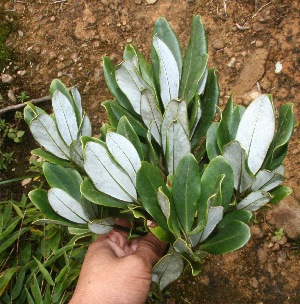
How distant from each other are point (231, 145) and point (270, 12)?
1337 mm

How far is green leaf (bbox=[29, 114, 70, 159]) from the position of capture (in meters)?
0.96

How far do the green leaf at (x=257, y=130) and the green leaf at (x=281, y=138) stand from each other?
31mm

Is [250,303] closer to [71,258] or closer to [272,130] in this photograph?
[71,258]

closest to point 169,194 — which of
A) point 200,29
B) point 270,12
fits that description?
point 200,29

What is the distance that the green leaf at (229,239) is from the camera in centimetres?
82

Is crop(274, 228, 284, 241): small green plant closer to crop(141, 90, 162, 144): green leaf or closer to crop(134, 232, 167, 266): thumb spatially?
crop(134, 232, 167, 266): thumb

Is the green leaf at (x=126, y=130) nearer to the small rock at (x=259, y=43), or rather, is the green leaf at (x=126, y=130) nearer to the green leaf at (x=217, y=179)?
the green leaf at (x=217, y=179)

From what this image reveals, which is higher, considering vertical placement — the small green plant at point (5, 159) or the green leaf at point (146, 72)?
the green leaf at point (146, 72)

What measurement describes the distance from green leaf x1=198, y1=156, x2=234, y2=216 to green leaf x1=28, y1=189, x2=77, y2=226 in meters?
0.34

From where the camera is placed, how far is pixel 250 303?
5.64 feet

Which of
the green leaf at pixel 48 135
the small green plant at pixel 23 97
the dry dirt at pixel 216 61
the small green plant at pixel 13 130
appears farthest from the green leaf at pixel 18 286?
the green leaf at pixel 48 135

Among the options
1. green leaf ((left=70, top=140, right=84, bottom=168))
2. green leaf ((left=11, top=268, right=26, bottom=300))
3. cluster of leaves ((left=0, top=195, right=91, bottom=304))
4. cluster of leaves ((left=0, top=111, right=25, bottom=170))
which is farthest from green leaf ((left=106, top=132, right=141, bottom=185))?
cluster of leaves ((left=0, top=111, right=25, bottom=170))

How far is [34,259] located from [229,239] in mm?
1231

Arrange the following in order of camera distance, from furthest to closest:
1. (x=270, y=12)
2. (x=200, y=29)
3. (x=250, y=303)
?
(x=270, y=12) < (x=250, y=303) < (x=200, y=29)
